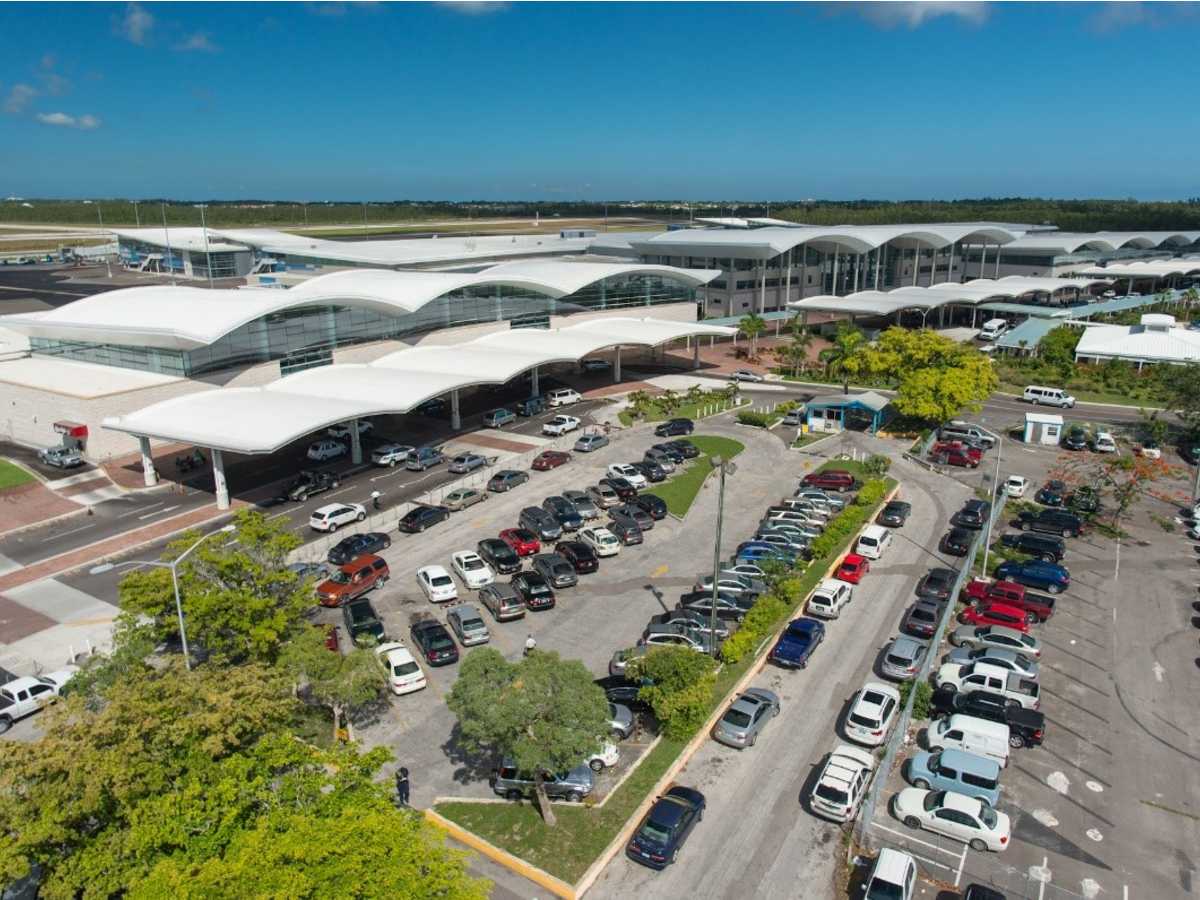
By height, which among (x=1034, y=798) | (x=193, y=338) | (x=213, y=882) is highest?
(x=193, y=338)

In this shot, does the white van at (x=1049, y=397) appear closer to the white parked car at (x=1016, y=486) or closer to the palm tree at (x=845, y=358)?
the palm tree at (x=845, y=358)

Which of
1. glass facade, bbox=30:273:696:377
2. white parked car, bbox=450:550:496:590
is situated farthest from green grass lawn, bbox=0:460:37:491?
white parked car, bbox=450:550:496:590

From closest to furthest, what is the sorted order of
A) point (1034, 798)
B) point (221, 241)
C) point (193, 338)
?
point (1034, 798), point (193, 338), point (221, 241)

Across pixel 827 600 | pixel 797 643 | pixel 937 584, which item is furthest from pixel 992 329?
pixel 797 643

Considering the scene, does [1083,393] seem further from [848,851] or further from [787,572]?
[848,851]

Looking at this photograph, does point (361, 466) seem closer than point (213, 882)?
No

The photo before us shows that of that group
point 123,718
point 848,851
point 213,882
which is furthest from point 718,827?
point 123,718
